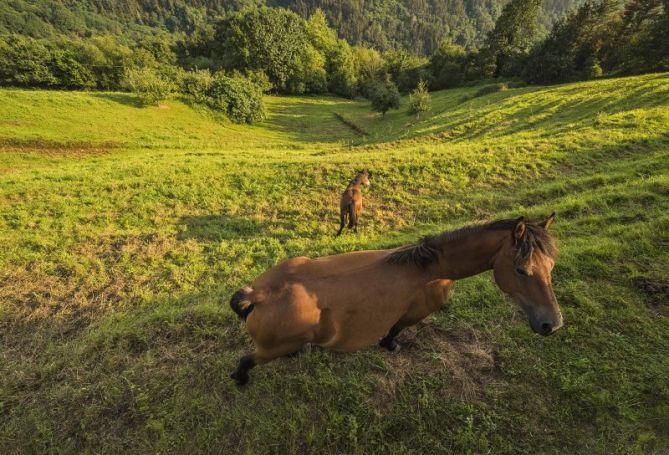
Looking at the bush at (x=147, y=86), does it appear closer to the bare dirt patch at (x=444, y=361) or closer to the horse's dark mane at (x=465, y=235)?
the horse's dark mane at (x=465, y=235)

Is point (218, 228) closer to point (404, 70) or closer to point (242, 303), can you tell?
point (242, 303)

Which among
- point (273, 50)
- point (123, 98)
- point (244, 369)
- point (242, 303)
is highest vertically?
point (273, 50)

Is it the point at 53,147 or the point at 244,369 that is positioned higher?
the point at 244,369

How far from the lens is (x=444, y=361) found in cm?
448

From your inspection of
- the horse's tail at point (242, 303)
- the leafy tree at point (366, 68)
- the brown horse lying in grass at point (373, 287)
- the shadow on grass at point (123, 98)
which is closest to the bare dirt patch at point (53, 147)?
the shadow on grass at point (123, 98)

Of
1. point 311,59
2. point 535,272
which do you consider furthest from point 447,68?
point 535,272

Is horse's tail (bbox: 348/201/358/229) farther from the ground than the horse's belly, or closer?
closer

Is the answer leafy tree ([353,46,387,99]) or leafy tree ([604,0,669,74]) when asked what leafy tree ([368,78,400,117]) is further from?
leafy tree ([353,46,387,99])

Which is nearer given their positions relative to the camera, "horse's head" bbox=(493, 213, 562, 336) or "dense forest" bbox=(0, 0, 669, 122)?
"horse's head" bbox=(493, 213, 562, 336)

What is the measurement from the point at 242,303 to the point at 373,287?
1.58m

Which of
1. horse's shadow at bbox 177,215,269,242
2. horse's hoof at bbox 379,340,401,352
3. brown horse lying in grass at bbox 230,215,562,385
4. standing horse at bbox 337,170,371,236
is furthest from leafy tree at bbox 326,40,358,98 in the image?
brown horse lying in grass at bbox 230,215,562,385

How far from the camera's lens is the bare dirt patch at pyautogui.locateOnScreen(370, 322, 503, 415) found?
4133 mm

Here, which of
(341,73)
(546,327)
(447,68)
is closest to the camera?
(546,327)

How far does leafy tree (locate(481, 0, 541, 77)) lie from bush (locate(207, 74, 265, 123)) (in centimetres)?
4339
